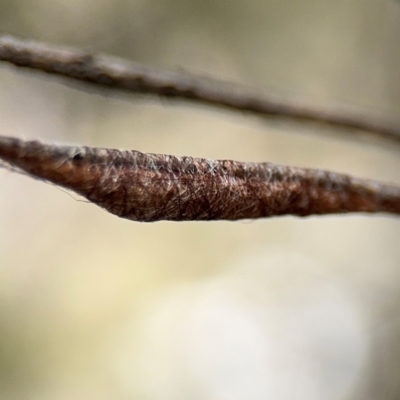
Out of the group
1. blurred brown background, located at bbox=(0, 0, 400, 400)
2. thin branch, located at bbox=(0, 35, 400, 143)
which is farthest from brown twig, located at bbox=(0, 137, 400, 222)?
blurred brown background, located at bbox=(0, 0, 400, 400)

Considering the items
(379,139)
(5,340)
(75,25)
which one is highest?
(75,25)

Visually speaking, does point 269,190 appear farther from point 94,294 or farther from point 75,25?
point 94,294

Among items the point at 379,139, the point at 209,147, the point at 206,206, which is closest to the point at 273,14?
the point at 209,147

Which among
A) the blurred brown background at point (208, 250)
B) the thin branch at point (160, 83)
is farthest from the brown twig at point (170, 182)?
the blurred brown background at point (208, 250)

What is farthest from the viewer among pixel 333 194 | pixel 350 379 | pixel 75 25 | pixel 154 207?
pixel 350 379

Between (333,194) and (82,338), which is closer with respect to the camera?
(333,194)

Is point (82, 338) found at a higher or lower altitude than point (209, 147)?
lower
